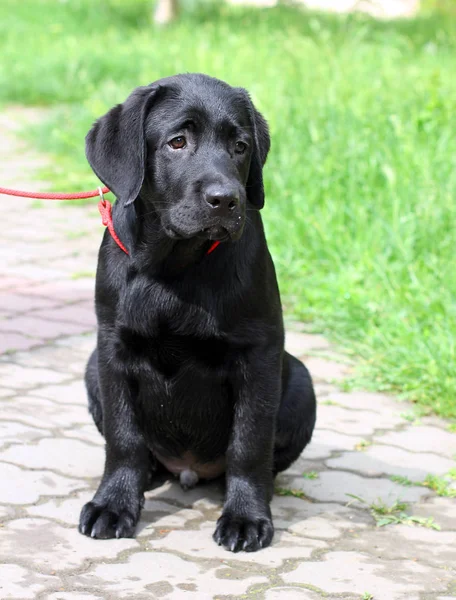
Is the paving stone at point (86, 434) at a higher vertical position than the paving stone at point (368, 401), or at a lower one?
lower

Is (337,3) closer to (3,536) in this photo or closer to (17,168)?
(17,168)

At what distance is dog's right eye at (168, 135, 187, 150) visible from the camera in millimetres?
3244

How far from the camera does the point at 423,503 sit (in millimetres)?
3822

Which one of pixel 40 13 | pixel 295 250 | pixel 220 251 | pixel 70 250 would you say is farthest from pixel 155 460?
pixel 40 13

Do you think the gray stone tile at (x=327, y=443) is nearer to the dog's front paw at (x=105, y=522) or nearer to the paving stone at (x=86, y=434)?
the paving stone at (x=86, y=434)

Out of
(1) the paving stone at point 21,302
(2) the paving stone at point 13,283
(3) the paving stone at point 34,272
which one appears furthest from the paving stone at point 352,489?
(3) the paving stone at point 34,272

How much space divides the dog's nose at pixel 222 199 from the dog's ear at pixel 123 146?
281 millimetres

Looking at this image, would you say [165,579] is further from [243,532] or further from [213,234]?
[213,234]

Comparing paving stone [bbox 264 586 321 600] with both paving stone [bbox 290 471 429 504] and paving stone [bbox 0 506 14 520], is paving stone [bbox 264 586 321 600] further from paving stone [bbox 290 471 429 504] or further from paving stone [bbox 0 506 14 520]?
paving stone [bbox 0 506 14 520]

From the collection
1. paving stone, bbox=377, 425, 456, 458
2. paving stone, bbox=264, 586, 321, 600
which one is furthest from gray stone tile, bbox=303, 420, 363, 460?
paving stone, bbox=264, 586, 321, 600

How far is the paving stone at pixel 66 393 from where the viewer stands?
468cm

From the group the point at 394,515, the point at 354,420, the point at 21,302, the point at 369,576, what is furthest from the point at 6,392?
the point at 369,576

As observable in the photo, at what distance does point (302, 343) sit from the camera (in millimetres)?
5676

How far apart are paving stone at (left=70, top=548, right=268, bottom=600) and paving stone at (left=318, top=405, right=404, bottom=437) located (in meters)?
1.54
